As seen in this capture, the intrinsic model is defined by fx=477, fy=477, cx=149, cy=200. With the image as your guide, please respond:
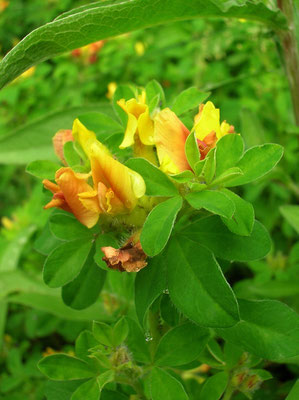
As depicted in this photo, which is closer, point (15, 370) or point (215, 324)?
point (215, 324)

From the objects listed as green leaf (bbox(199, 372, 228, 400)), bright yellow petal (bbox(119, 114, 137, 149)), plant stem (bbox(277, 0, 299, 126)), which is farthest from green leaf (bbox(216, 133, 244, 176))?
plant stem (bbox(277, 0, 299, 126))

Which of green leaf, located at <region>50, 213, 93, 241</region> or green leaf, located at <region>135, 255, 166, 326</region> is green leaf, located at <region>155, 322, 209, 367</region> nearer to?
green leaf, located at <region>135, 255, 166, 326</region>

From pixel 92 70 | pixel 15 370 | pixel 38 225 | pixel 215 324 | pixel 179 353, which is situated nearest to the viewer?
pixel 215 324

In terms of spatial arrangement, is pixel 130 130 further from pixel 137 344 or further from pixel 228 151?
pixel 137 344

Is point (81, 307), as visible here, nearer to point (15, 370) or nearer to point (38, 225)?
point (15, 370)

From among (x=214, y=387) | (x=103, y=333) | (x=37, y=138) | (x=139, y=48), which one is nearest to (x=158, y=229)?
(x=103, y=333)

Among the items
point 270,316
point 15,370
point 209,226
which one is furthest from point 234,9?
point 15,370
